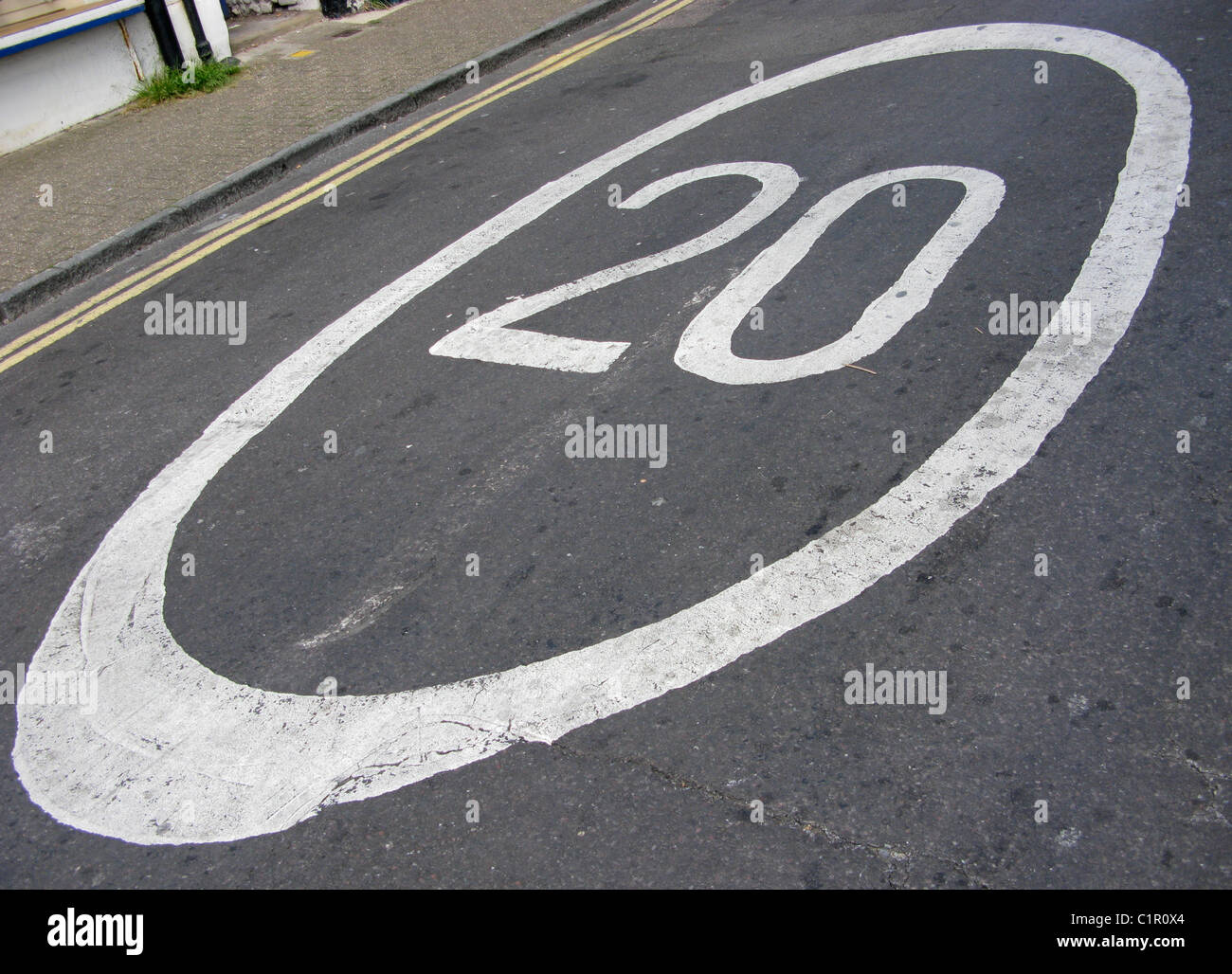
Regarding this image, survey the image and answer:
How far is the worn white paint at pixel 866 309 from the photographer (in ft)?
15.3

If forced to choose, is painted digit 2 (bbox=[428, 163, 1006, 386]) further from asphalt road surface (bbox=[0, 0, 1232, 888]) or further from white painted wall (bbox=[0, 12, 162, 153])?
white painted wall (bbox=[0, 12, 162, 153])

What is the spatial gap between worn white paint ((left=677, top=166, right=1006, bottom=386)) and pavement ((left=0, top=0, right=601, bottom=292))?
4845 mm

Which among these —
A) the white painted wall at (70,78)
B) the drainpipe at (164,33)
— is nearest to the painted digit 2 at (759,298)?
the white painted wall at (70,78)

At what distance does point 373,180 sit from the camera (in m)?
8.02

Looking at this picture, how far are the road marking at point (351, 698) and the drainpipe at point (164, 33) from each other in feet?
25.3

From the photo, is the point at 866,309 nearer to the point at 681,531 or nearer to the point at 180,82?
the point at 681,531

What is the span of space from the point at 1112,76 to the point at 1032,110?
2.18ft

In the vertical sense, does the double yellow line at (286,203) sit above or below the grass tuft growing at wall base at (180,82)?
below

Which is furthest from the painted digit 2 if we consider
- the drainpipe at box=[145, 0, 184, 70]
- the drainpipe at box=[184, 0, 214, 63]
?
the drainpipe at box=[184, 0, 214, 63]

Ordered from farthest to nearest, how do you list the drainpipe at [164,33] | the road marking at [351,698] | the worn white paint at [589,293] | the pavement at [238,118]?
1. the drainpipe at [164,33]
2. the pavement at [238,118]
3. the worn white paint at [589,293]
4. the road marking at [351,698]

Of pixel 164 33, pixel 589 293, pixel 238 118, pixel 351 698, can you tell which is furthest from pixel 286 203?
pixel 351 698

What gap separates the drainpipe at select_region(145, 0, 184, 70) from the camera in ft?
34.6

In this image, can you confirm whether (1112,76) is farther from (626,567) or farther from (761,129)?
(626,567)

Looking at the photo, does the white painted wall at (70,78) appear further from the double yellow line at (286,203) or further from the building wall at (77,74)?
the double yellow line at (286,203)
